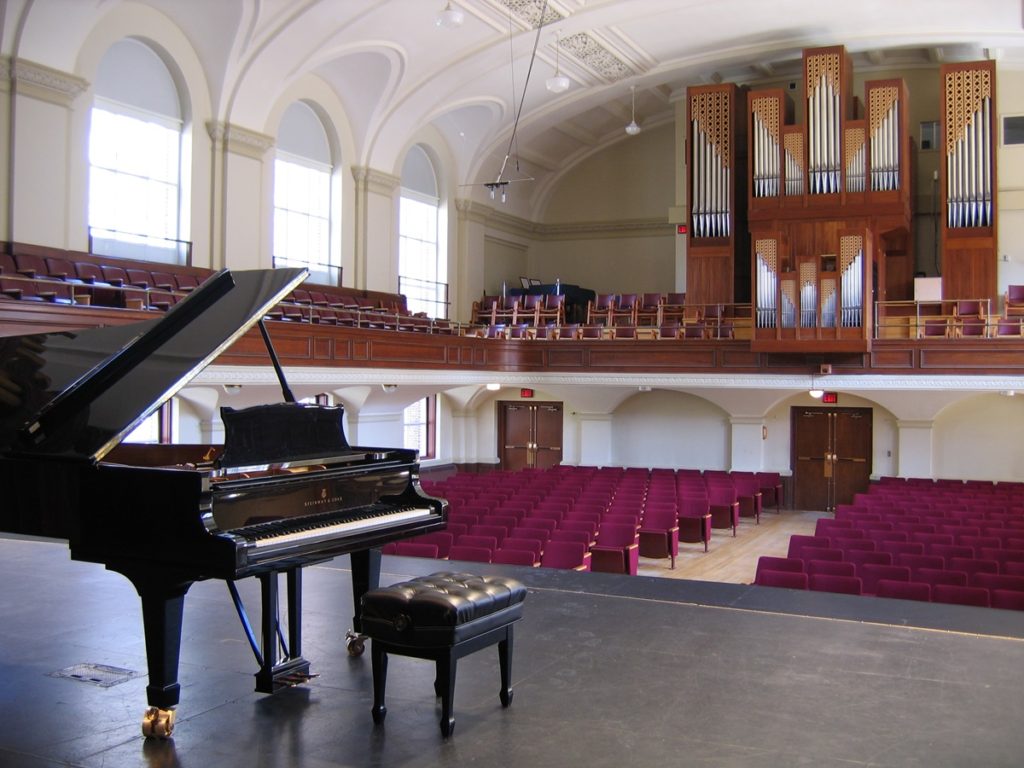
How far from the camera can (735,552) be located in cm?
1222

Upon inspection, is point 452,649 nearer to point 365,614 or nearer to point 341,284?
point 365,614

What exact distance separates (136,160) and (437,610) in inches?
438

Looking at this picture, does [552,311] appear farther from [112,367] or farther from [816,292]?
[112,367]

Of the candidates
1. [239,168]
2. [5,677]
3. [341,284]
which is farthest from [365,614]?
[341,284]

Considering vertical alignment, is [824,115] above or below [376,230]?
above

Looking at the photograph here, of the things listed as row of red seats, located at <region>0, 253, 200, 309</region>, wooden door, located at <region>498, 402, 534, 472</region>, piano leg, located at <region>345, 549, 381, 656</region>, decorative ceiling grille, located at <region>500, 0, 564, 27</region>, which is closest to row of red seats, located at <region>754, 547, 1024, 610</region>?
piano leg, located at <region>345, 549, 381, 656</region>

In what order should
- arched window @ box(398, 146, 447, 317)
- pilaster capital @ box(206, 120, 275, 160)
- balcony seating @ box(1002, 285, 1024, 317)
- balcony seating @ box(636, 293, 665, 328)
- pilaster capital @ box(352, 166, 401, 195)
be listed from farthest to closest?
arched window @ box(398, 146, 447, 317)
balcony seating @ box(636, 293, 665, 328)
pilaster capital @ box(352, 166, 401, 195)
balcony seating @ box(1002, 285, 1024, 317)
pilaster capital @ box(206, 120, 275, 160)

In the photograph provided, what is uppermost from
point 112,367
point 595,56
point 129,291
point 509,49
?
point 595,56

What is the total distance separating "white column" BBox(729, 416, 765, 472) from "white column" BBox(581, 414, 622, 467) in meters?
2.39

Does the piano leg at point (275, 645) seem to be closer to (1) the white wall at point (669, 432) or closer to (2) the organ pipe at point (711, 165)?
(2) the organ pipe at point (711, 165)

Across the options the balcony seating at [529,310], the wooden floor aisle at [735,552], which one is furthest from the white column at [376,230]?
the wooden floor aisle at [735,552]

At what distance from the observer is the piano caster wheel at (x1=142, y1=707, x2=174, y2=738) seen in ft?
12.0

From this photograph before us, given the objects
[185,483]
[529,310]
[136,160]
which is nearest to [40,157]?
[136,160]

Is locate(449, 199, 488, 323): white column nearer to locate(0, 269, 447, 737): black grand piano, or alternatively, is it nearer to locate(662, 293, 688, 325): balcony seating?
locate(662, 293, 688, 325): balcony seating
